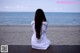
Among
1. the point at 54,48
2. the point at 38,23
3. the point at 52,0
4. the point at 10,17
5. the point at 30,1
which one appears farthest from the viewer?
the point at 10,17

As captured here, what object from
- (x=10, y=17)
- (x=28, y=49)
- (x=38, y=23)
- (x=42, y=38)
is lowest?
(x=10, y=17)

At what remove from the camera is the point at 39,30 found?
3.80 meters

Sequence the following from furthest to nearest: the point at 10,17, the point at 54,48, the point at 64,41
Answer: the point at 10,17 < the point at 64,41 < the point at 54,48

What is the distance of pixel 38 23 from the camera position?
12.4 feet

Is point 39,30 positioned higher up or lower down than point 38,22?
lower down

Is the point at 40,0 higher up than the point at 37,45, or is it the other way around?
the point at 40,0

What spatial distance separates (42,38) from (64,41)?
1723 millimetres

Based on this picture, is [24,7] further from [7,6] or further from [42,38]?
[42,38]

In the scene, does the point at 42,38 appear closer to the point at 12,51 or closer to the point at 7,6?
the point at 12,51

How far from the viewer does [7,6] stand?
23.3ft

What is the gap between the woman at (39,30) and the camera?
3.80 m

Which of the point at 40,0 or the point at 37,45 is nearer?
the point at 37,45

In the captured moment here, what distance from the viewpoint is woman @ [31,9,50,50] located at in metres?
3.80

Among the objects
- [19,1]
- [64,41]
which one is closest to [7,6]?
[19,1]
